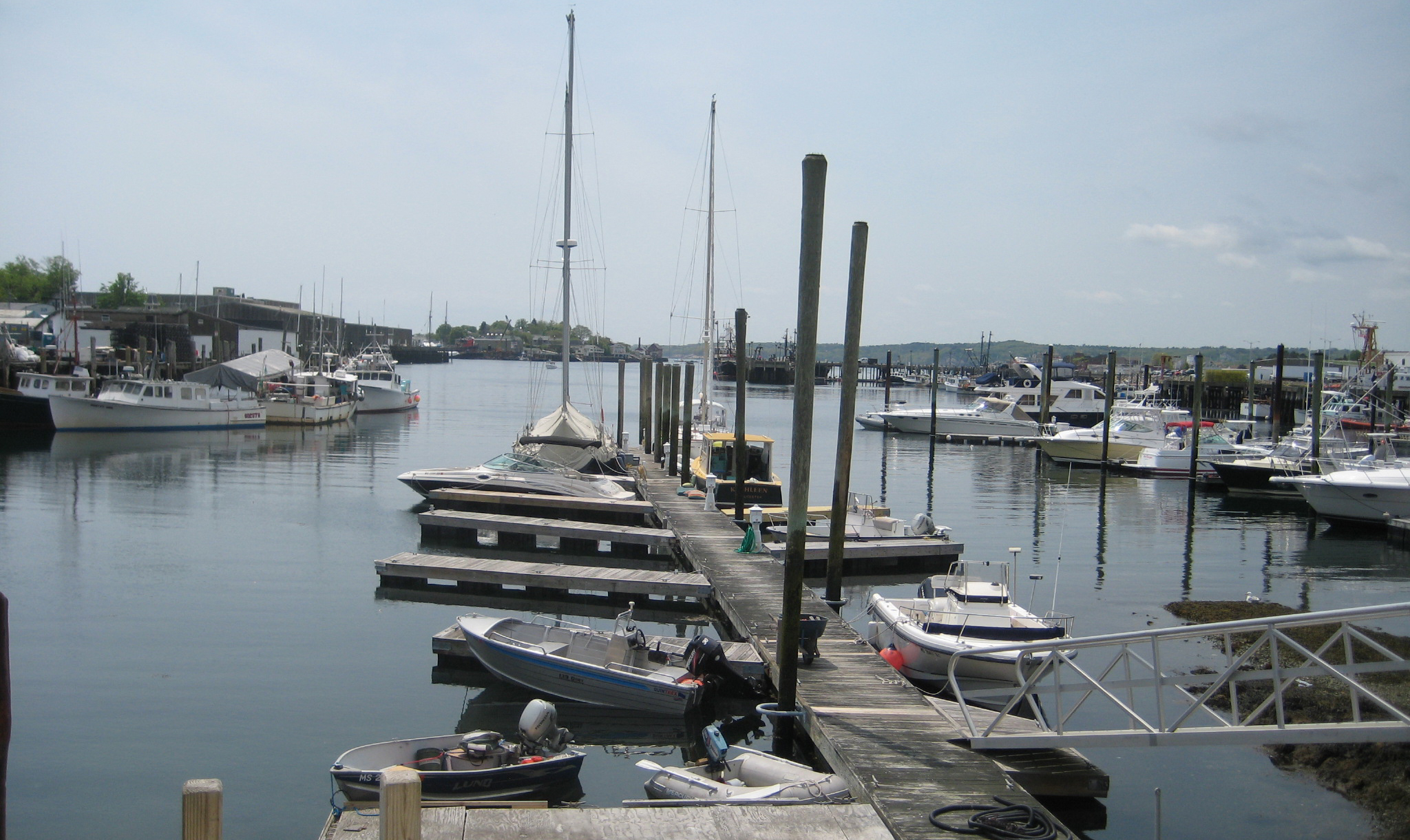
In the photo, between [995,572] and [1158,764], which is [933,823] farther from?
[995,572]

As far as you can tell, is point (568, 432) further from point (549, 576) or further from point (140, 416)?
point (140, 416)

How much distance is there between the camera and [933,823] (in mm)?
8875

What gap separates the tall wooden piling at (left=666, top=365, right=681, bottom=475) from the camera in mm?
35938

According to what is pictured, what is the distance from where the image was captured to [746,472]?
89.9ft

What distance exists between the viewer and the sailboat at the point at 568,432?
32281 millimetres

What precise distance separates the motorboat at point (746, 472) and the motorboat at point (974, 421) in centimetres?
3640

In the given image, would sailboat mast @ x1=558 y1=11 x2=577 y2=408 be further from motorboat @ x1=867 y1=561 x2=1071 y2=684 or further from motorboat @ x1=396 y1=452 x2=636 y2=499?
motorboat @ x1=867 y1=561 x2=1071 y2=684

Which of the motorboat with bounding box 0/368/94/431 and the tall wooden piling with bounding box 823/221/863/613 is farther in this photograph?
the motorboat with bounding box 0/368/94/431

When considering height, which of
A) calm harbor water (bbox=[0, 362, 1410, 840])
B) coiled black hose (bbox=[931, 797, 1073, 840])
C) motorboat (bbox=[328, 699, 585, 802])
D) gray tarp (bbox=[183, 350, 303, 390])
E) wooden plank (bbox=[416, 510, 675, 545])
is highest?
gray tarp (bbox=[183, 350, 303, 390])

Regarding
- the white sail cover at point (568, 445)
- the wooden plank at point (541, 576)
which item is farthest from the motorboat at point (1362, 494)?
the wooden plank at point (541, 576)

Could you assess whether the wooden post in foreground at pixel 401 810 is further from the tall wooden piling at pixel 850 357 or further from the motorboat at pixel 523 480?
the motorboat at pixel 523 480

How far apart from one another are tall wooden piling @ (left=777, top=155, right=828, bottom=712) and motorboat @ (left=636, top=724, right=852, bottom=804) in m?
1.28

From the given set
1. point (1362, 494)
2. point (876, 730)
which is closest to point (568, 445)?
point (876, 730)

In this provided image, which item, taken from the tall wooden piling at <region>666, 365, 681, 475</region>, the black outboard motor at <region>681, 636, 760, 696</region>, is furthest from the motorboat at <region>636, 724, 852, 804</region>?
the tall wooden piling at <region>666, 365, 681, 475</region>
